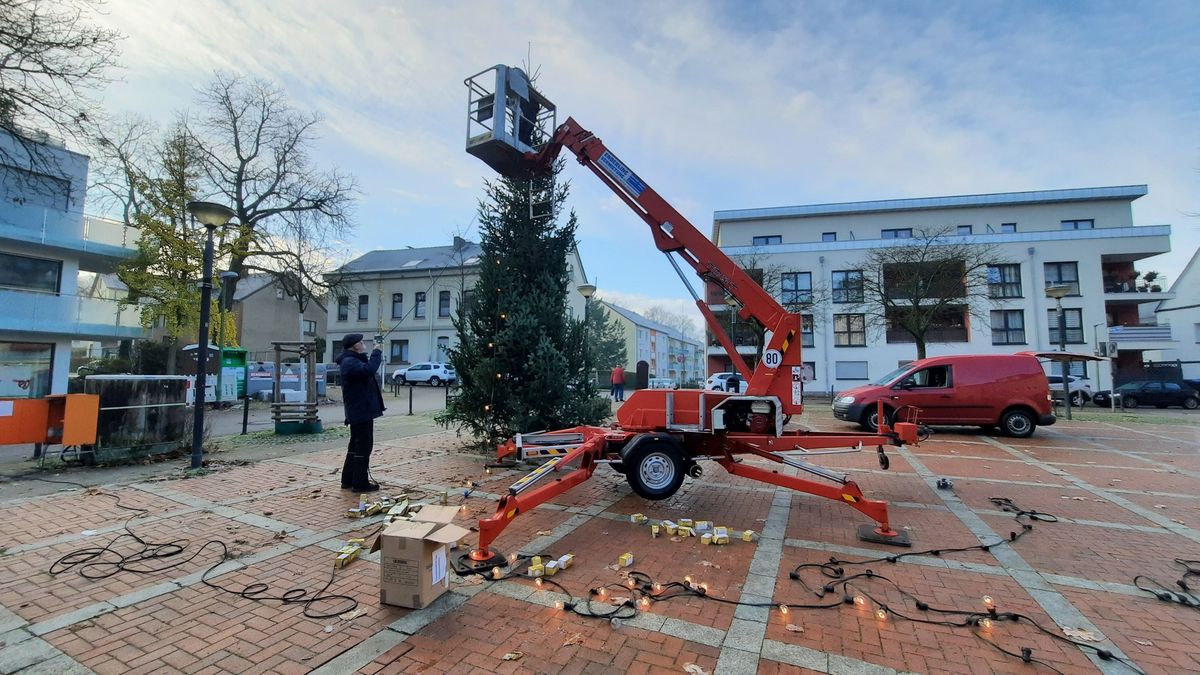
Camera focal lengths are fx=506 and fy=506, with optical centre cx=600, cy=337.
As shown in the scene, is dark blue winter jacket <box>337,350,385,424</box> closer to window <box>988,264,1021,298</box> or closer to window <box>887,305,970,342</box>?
window <box>887,305,970,342</box>

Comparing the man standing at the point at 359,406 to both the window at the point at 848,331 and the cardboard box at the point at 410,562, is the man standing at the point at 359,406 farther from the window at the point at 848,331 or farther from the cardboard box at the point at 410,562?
the window at the point at 848,331

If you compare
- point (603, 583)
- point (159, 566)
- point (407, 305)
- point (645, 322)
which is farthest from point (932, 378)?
point (645, 322)

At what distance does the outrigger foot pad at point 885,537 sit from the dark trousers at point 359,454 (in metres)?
5.45

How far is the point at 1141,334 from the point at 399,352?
49989 mm

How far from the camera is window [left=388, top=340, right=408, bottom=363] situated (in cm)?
4041

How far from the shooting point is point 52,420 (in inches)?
292

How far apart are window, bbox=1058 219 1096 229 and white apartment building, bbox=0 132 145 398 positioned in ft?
170

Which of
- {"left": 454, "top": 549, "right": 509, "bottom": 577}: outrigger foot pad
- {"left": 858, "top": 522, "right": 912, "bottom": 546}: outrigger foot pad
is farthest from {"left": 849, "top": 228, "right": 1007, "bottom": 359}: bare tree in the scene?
{"left": 454, "top": 549, "right": 509, "bottom": 577}: outrigger foot pad

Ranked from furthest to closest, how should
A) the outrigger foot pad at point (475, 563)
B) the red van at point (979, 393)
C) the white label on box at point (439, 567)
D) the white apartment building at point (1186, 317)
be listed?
1. the white apartment building at point (1186, 317)
2. the red van at point (979, 393)
3. the outrigger foot pad at point (475, 563)
4. the white label on box at point (439, 567)

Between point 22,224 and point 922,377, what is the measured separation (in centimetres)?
2754

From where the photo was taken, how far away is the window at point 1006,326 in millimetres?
32094

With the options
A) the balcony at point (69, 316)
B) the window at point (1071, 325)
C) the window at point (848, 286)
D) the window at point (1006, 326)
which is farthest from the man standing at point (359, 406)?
the window at point (1071, 325)

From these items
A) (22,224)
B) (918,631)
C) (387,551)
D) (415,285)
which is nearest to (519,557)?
(387,551)

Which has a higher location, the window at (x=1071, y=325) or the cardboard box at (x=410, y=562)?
the window at (x=1071, y=325)
